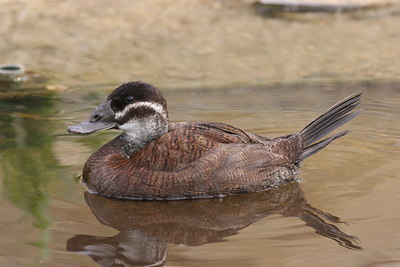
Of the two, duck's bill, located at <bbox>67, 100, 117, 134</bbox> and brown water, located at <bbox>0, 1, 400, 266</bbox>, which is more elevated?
duck's bill, located at <bbox>67, 100, 117, 134</bbox>

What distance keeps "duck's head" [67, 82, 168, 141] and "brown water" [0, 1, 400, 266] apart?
1.87 feet

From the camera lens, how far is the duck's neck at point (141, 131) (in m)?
6.43

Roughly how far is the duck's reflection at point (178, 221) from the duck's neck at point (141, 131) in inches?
21.5

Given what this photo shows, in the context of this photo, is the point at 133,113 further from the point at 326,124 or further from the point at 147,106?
the point at 326,124

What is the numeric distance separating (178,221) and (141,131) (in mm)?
1012

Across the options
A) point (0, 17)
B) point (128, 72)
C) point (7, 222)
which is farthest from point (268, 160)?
point (0, 17)

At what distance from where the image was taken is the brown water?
17.1 ft

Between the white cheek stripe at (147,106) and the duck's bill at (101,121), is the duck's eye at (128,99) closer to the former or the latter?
the white cheek stripe at (147,106)

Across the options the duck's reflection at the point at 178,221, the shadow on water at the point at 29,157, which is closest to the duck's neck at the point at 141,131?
the duck's reflection at the point at 178,221

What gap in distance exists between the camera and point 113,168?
634 cm

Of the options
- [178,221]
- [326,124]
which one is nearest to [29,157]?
[178,221]

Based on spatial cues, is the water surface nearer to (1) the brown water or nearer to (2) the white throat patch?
(1) the brown water

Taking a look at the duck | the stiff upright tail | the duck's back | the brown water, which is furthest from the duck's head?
the stiff upright tail

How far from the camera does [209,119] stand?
818 centimetres
